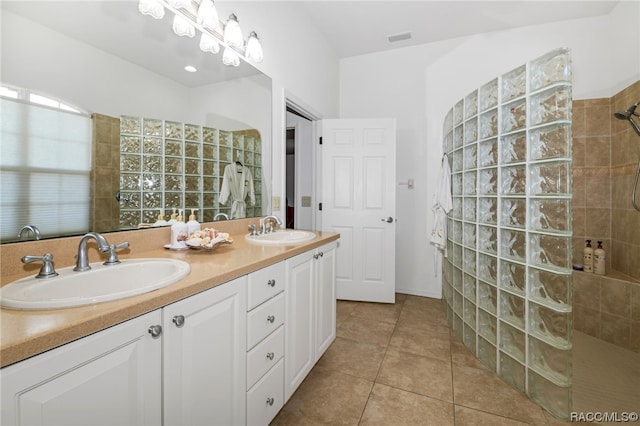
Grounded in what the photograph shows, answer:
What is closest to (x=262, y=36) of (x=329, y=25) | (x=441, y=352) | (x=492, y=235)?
(x=329, y=25)

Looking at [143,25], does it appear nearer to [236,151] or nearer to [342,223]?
[236,151]

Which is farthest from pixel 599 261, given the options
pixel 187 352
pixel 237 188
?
pixel 187 352

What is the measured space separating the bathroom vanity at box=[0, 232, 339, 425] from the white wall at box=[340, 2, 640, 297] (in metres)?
2.06

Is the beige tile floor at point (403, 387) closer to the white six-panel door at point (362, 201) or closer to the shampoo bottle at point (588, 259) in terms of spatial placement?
the white six-panel door at point (362, 201)

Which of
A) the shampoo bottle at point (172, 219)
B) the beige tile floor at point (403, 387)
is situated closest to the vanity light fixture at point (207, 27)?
the shampoo bottle at point (172, 219)

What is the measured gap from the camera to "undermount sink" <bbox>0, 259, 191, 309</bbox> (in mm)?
639

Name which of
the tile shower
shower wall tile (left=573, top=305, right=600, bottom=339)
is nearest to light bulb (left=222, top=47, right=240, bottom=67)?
the tile shower

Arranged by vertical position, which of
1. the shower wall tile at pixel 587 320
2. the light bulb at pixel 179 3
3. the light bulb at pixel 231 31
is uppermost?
A: the light bulb at pixel 231 31

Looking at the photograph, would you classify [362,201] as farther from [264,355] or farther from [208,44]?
[264,355]

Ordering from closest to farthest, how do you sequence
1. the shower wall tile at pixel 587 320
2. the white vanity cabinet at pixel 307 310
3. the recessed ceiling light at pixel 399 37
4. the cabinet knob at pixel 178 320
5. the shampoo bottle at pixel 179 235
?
1. the cabinet knob at pixel 178 320
2. the shampoo bottle at pixel 179 235
3. the white vanity cabinet at pixel 307 310
4. the shower wall tile at pixel 587 320
5. the recessed ceiling light at pixel 399 37

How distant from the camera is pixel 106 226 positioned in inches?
44.0

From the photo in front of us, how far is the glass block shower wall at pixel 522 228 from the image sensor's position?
4.66 ft

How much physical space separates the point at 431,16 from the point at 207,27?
2.25 meters

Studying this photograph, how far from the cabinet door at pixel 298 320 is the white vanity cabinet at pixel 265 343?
2.1 inches
